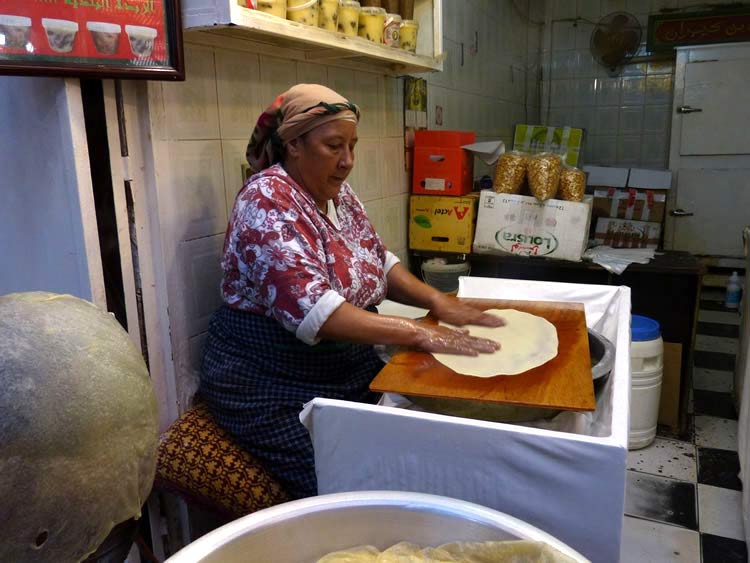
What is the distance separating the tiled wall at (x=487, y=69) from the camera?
3303 mm

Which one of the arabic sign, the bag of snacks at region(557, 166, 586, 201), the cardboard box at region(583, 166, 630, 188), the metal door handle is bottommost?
the metal door handle

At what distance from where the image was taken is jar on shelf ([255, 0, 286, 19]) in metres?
1.53

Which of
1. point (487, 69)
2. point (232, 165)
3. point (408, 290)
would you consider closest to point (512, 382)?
point (408, 290)

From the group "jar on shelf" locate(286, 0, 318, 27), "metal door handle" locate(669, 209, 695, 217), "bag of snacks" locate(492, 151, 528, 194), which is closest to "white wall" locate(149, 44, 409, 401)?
"jar on shelf" locate(286, 0, 318, 27)

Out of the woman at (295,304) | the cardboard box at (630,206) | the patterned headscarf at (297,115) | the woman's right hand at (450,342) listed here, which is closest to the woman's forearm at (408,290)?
the woman at (295,304)

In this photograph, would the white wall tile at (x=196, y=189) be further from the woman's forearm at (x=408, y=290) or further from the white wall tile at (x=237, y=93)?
the woman's forearm at (x=408, y=290)

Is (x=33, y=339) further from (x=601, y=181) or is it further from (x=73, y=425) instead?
(x=601, y=181)

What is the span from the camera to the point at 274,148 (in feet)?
5.17

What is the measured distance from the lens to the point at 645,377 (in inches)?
94.8

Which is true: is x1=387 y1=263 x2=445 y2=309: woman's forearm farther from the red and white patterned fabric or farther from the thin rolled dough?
the thin rolled dough

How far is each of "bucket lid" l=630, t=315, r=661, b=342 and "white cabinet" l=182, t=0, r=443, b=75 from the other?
1.30 m

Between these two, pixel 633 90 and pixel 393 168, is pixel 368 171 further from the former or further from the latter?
pixel 633 90

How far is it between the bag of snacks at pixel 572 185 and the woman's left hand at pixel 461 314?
130cm

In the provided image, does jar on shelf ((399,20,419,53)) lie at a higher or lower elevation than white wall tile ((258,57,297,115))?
higher
